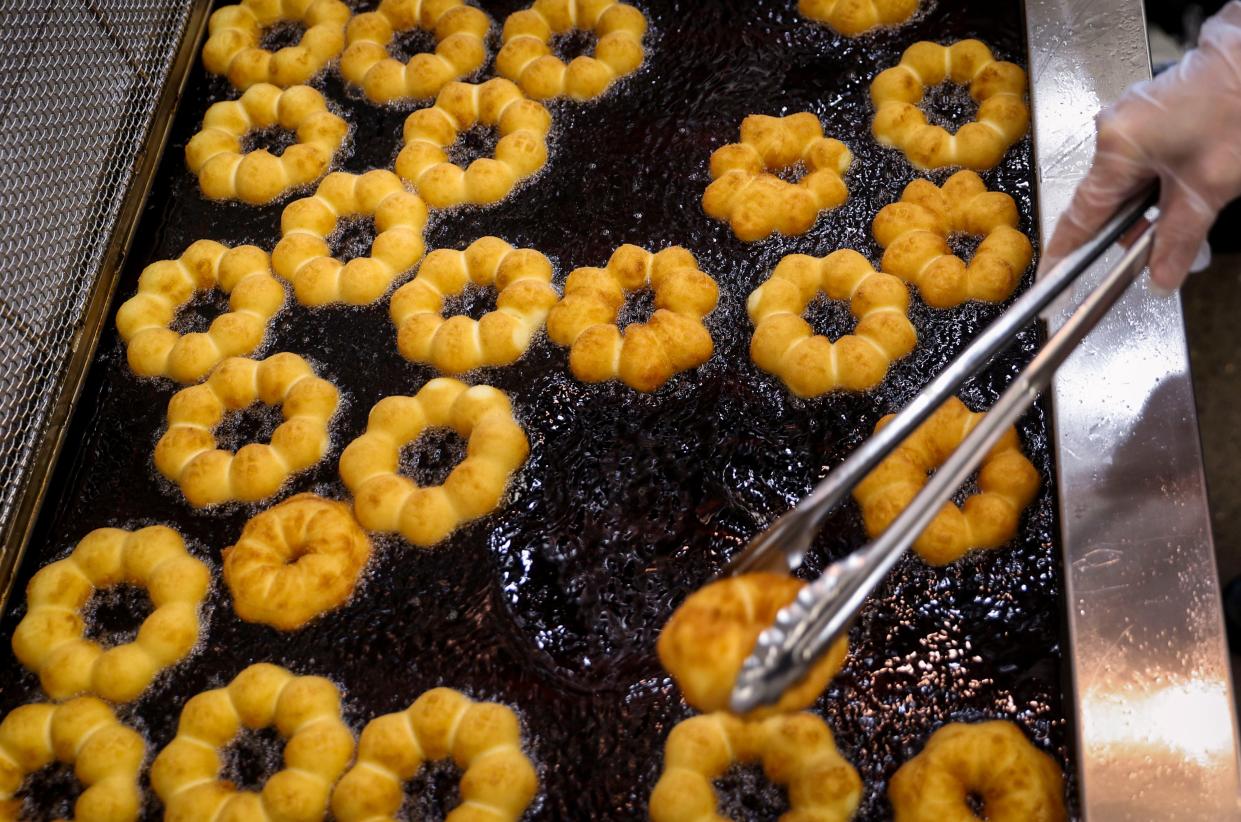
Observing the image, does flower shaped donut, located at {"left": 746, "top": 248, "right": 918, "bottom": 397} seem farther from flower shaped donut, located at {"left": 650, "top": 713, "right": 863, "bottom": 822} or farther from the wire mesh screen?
the wire mesh screen

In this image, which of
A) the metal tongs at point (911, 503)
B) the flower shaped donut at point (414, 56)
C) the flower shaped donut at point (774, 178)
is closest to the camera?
the metal tongs at point (911, 503)

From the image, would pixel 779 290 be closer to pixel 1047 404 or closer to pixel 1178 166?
pixel 1047 404

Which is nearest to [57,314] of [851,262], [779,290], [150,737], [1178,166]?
[150,737]

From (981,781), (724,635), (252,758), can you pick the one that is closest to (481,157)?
(252,758)

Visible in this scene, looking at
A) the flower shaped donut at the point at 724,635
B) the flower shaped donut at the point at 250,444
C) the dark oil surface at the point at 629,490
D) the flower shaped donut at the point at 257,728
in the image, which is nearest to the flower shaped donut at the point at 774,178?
the dark oil surface at the point at 629,490

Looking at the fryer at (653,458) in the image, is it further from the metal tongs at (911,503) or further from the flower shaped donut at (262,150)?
the metal tongs at (911,503)

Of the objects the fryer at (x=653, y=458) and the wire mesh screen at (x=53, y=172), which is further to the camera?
the wire mesh screen at (x=53, y=172)

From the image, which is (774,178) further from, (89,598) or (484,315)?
(89,598)
